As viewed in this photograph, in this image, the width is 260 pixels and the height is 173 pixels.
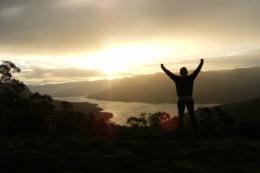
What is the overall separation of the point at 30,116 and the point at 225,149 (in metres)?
10.5

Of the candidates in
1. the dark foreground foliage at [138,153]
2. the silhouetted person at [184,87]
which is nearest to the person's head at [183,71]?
the silhouetted person at [184,87]

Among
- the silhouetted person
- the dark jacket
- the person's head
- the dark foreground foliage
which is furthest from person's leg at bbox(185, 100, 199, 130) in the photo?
the person's head

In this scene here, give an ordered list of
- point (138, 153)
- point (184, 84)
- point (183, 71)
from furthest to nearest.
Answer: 1. point (183, 71)
2. point (184, 84)
3. point (138, 153)

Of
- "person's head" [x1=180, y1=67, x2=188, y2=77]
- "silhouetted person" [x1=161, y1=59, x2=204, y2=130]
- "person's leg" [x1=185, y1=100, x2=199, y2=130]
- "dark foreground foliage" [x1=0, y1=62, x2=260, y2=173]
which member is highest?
"person's head" [x1=180, y1=67, x2=188, y2=77]

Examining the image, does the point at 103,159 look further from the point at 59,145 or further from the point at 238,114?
the point at 238,114

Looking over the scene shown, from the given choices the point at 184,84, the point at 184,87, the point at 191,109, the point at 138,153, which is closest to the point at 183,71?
the point at 184,84

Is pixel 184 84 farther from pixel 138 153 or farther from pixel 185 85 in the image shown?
pixel 138 153

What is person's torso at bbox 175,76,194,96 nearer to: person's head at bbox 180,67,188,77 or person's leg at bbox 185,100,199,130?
person's head at bbox 180,67,188,77

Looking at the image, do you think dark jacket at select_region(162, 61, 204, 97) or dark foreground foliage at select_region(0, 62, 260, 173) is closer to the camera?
dark foreground foliage at select_region(0, 62, 260, 173)

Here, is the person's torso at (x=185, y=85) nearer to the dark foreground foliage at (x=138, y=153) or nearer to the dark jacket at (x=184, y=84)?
the dark jacket at (x=184, y=84)

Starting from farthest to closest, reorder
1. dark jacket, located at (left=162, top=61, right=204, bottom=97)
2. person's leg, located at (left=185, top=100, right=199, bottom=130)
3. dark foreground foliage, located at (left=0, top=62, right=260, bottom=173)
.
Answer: person's leg, located at (left=185, top=100, right=199, bottom=130), dark jacket, located at (left=162, top=61, right=204, bottom=97), dark foreground foliage, located at (left=0, top=62, right=260, bottom=173)

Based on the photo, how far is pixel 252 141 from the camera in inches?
627

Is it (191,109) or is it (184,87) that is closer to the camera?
(184,87)

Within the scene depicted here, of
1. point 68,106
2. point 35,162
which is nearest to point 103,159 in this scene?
point 35,162
